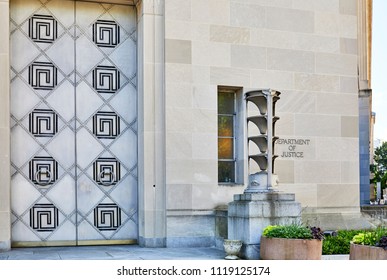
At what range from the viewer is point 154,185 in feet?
A: 44.8

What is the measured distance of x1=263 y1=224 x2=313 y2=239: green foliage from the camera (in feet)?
36.3

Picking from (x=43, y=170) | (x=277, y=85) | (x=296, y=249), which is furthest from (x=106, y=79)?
(x=296, y=249)

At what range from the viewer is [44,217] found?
1359cm

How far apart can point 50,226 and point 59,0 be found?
5471 millimetres

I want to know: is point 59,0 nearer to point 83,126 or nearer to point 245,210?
point 83,126

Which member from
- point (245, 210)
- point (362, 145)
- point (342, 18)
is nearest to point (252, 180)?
point (245, 210)

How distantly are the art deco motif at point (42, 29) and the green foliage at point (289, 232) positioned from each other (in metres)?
6.98

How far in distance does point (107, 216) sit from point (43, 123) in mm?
2706

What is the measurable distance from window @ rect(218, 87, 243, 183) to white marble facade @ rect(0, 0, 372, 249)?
0.73ft

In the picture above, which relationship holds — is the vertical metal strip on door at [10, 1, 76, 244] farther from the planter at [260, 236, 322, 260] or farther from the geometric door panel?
the planter at [260, 236, 322, 260]

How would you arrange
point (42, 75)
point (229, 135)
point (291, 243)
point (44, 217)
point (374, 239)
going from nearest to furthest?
point (374, 239) < point (291, 243) < point (44, 217) < point (42, 75) < point (229, 135)

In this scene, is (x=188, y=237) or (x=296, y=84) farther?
(x=296, y=84)

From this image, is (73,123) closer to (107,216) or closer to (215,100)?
(107,216)

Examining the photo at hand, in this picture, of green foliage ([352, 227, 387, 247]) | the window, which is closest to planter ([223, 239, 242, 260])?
green foliage ([352, 227, 387, 247])
